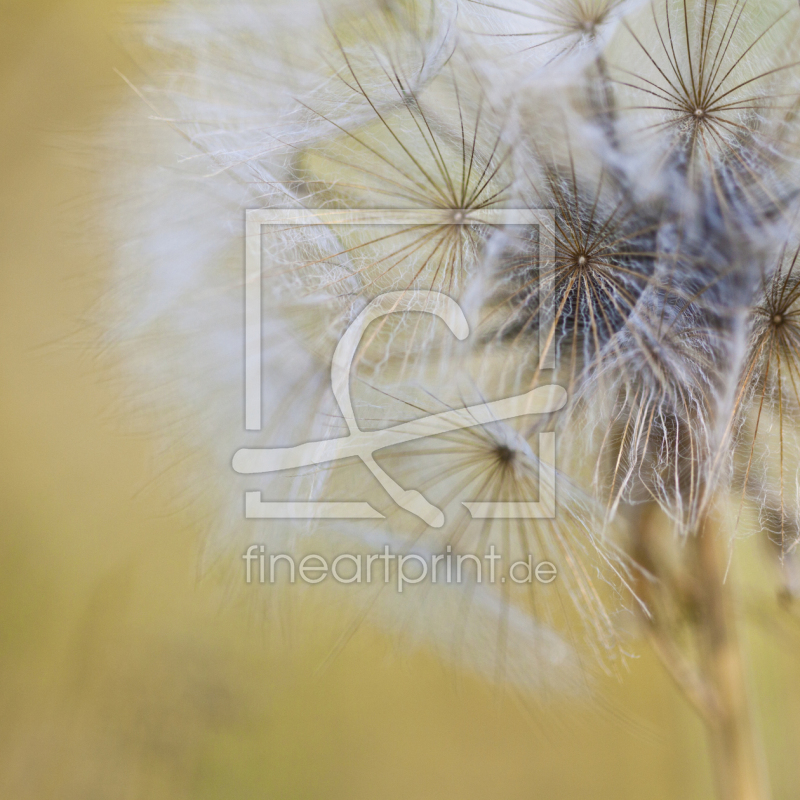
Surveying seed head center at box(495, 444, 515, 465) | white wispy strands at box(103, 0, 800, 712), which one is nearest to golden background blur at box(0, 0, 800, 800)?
white wispy strands at box(103, 0, 800, 712)

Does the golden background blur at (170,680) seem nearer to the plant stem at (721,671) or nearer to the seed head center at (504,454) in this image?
the plant stem at (721,671)

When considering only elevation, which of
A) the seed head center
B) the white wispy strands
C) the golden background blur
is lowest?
the golden background blur

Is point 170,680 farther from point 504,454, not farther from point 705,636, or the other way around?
point 705,636

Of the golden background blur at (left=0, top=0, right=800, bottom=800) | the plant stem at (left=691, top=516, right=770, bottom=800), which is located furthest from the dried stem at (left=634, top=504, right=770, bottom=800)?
the golden background blur at (left=0, top=0, right=800, bottom=800)

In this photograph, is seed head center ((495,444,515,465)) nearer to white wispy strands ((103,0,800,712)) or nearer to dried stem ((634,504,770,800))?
white wispy strands ((103,0,800,712))

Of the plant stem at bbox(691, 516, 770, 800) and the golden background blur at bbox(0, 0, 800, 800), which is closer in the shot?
the plant stem at bbox(691, 516, 770, 800)

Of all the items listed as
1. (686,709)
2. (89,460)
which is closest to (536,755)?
(686,709)

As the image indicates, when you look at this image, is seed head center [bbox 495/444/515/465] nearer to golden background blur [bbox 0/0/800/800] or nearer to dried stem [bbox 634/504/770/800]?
dried stem [bbox 634/504/770/800]

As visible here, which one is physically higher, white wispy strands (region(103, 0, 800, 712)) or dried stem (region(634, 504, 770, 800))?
white wispy strands (region(103, 0, 800, 712))
